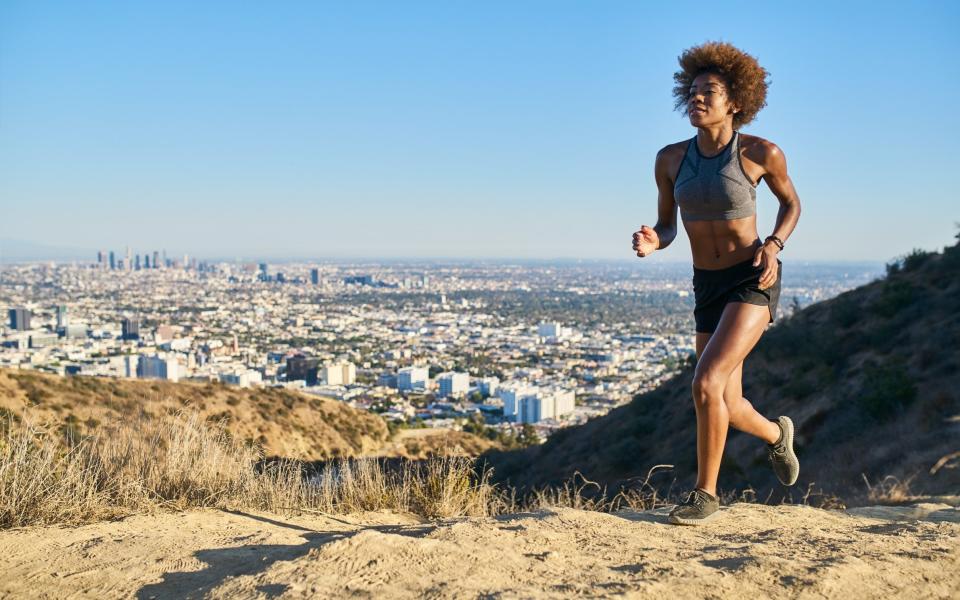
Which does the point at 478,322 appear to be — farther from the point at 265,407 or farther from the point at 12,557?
the point at 12,557

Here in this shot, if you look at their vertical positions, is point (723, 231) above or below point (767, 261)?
above

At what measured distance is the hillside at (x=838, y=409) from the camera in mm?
8695

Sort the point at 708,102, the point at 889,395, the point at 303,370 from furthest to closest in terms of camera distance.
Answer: the point at 303,370
the point at 889,395
the point at 708,102

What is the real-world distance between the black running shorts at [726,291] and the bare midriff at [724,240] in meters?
0.04

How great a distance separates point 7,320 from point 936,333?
7155 cm

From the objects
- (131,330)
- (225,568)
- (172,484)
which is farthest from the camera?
(131,330)

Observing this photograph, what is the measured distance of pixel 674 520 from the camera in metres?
3.88

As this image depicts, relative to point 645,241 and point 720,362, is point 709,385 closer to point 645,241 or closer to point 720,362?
point 720,362

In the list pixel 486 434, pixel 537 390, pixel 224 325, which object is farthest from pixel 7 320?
pixel 486 434

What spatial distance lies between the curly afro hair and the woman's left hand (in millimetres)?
758

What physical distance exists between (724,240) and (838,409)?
30.6 feet

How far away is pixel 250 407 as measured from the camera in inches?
830

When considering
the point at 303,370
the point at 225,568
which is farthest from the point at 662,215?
the point at 303,370

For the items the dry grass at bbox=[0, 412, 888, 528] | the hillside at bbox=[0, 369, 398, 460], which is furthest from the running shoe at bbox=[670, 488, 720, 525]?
the hillside at bbox=[0, 369, 398, 460]
